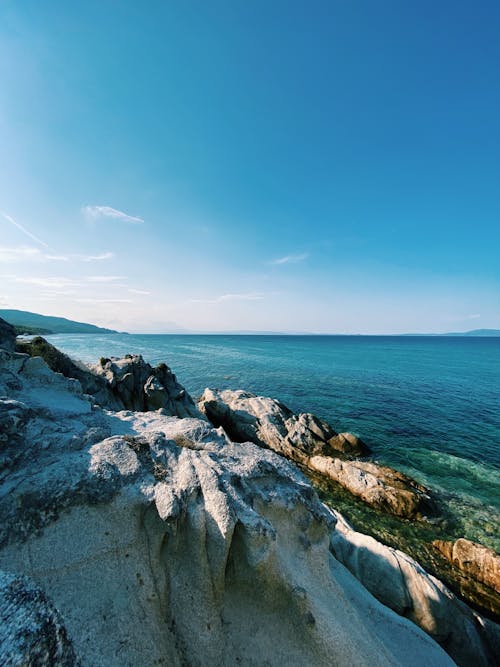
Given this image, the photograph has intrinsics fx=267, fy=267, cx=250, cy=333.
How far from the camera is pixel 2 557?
500 cm

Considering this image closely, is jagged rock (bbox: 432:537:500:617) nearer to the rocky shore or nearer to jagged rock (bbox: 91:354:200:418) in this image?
the rocky shore

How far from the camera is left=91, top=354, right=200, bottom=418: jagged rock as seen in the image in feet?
87.2

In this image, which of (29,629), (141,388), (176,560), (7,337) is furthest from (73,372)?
(29,629)

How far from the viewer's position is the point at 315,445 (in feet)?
85.1

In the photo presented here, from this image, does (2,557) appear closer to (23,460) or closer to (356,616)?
(23,460)

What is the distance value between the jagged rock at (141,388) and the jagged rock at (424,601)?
63.4 feet

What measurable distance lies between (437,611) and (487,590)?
555 cm

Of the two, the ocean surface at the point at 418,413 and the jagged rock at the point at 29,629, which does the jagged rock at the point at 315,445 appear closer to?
the ocean surface at the point at 418,413

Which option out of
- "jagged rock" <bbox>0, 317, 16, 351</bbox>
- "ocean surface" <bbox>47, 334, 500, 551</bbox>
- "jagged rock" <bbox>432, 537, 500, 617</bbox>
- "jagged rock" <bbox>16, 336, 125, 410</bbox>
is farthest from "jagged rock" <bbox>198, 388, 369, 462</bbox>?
"jagged rock" <bbox>0, 317, 16, 351</bbox>

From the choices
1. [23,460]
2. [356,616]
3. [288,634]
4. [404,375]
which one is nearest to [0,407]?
[23,460]

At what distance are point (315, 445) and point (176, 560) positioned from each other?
2212cm

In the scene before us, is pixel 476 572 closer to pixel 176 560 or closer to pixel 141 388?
pixel 176 560

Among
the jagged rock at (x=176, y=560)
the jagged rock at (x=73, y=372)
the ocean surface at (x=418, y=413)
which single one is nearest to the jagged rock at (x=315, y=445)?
the ocean surface at (x=418, y=413)

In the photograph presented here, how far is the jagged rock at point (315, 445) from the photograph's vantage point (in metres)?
18.2
